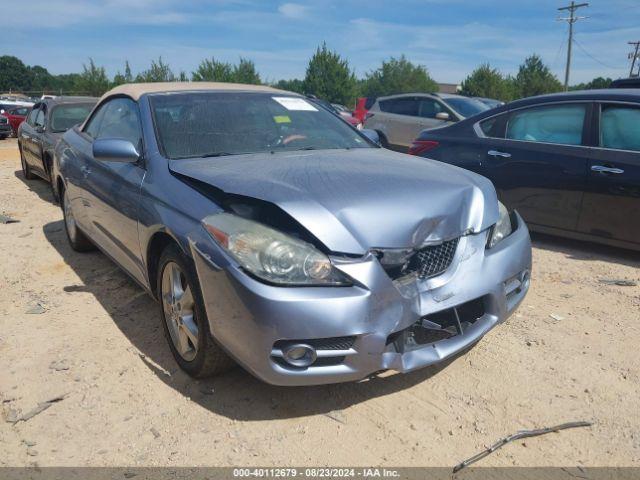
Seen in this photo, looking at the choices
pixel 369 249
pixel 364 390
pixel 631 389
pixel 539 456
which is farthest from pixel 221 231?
pixel 631 389

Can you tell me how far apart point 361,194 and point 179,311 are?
45.8 inches

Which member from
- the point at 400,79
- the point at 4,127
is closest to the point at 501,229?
the point at 4,127

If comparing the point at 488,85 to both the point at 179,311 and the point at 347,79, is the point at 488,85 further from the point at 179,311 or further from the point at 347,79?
the point at 179,311

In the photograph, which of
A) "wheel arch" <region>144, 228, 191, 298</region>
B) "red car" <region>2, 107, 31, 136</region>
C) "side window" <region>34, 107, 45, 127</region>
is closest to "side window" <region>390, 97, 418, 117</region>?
"side window" <region>34, 107, 45, 127</region>

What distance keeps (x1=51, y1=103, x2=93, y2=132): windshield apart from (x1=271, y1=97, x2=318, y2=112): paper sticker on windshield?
17.2 ft

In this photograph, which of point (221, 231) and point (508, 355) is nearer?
point (221, 231)

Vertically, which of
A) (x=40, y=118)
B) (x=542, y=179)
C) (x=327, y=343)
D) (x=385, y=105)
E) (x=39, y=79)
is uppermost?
(x=39, y=79)

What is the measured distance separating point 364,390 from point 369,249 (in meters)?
0.84

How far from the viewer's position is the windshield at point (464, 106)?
10430 millimetres

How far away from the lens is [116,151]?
3.17 metres

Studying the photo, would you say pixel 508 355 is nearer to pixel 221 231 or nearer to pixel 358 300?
pixel 358 300

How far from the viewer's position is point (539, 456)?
226 cm

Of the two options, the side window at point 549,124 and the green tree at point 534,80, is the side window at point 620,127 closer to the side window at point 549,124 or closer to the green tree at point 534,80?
the side window at point 549,124

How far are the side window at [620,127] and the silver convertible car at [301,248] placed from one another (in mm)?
2139
